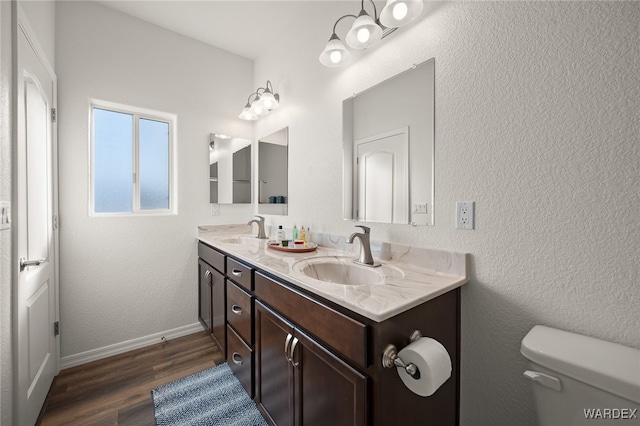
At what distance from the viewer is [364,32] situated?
4.27ft

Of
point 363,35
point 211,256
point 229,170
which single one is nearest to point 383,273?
point 363,35

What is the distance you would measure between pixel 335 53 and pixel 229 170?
152 centimetres

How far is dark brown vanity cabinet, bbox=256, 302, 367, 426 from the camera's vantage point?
847 mm

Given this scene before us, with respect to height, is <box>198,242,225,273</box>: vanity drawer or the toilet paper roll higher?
<box>198,242,225,273</box>: vanity drawer

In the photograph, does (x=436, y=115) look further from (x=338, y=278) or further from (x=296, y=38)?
(x=296, y=38)

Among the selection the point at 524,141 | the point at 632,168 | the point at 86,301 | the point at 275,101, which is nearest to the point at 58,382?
the point at 86,301

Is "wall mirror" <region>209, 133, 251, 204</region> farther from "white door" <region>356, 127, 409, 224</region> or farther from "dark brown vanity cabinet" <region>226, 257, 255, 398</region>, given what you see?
"white door" <region>356, 127, 409, 224</region>

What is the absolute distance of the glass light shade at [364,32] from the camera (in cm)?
128

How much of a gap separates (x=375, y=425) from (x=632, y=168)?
41.3 inches

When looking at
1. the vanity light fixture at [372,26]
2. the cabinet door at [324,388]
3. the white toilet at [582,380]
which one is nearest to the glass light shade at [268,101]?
the vanity light fixture at [372,26]

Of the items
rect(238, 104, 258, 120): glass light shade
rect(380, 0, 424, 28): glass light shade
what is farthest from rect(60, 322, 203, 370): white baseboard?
rect(380, 0, 424, 28): glass light shade

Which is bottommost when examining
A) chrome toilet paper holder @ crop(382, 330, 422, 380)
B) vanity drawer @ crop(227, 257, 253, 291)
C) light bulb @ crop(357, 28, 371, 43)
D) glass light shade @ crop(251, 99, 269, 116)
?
chrome toilet paper holder @ crop(382, 330, 422, 380)

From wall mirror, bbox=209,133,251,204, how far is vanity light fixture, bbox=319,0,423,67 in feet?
4.53

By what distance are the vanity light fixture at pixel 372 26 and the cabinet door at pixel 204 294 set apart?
174 cm
